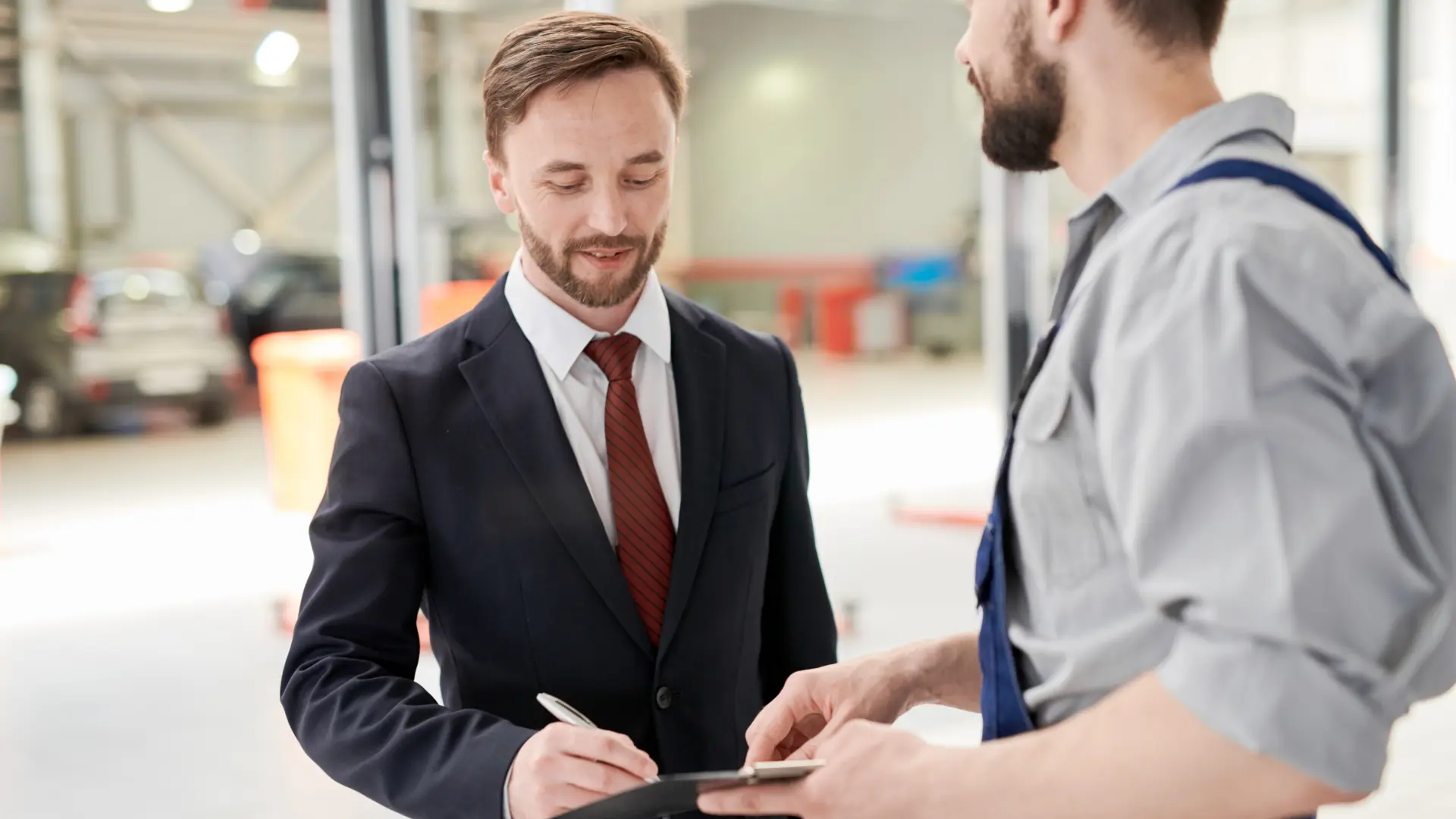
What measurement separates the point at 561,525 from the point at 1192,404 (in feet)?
2.32

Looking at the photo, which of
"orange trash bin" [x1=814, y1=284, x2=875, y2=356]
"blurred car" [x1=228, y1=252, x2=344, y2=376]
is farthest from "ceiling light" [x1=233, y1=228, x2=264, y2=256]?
"orange trash bin" [x1=814, y1=284, x2=875, y2=356]

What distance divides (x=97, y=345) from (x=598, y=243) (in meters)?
10.5

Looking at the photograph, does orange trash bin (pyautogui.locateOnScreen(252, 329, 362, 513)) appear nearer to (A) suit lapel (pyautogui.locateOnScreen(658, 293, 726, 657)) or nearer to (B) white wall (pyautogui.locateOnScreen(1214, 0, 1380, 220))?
(A) suit lapel (pyautogui.locateOnScreen(658, 293, 726, 657))

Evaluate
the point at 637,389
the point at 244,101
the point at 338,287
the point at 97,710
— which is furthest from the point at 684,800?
the point at 244,101

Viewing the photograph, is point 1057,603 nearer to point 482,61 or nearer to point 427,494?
point 427,494

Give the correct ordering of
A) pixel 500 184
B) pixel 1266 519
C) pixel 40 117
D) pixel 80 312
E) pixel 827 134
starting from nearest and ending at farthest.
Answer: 1. pixel 1266 519
2. pixel 500 184
3. pixel 80 312
4. pixel 40 117
5. pixel 827 134

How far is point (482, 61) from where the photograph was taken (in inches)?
553

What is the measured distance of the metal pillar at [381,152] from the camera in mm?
4672

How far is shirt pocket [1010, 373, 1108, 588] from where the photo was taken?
0.96 meters

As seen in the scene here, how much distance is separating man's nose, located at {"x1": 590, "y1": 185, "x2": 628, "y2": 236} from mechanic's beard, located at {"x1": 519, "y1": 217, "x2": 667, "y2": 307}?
1 cm

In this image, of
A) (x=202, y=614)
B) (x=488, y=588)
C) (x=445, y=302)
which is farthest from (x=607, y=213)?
(x=202, y=614)

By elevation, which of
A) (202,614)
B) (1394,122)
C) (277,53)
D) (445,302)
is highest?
(277,53)

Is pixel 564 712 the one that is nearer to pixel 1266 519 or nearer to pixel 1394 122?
pixel 1266 519

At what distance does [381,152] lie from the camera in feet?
15.5
